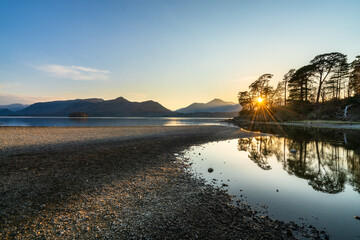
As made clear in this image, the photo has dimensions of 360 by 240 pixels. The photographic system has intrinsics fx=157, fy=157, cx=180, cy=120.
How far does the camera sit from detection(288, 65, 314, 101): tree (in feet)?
238

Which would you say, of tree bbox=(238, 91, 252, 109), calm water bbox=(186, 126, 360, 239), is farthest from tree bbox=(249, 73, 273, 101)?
Answer: calm water bbox=(186, 126, 360, 239)

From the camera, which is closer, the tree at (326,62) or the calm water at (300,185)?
the calm water at (300,185)

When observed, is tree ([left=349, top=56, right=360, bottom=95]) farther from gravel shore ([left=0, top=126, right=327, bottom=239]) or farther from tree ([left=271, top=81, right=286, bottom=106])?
gravel shore ([left=0, top=126, right=327, bottom=239])

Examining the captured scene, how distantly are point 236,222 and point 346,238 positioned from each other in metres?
3.67

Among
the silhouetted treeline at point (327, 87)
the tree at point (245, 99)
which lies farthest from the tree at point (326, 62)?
the tree at point (245, 99)

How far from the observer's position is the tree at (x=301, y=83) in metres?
72.5

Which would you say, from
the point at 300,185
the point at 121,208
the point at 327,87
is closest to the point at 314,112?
the point at 327,87

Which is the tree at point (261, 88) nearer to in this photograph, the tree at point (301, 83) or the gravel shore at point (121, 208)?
the tree at point (301, 83)

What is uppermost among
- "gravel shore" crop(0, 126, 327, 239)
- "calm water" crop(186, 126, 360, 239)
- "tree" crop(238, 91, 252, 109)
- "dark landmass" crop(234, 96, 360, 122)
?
"tree" crop(238, 91, 252, 109)

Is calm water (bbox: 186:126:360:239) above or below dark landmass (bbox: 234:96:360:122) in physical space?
below

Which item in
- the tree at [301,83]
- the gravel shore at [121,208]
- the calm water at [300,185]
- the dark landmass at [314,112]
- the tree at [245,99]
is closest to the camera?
the gravel shore at [121,208]

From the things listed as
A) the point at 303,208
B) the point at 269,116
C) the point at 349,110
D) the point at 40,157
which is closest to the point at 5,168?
the point at 40,157

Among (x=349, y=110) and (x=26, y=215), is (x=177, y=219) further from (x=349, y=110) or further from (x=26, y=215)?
(x=349, y=110)

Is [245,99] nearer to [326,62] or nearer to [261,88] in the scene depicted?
[261,88]
